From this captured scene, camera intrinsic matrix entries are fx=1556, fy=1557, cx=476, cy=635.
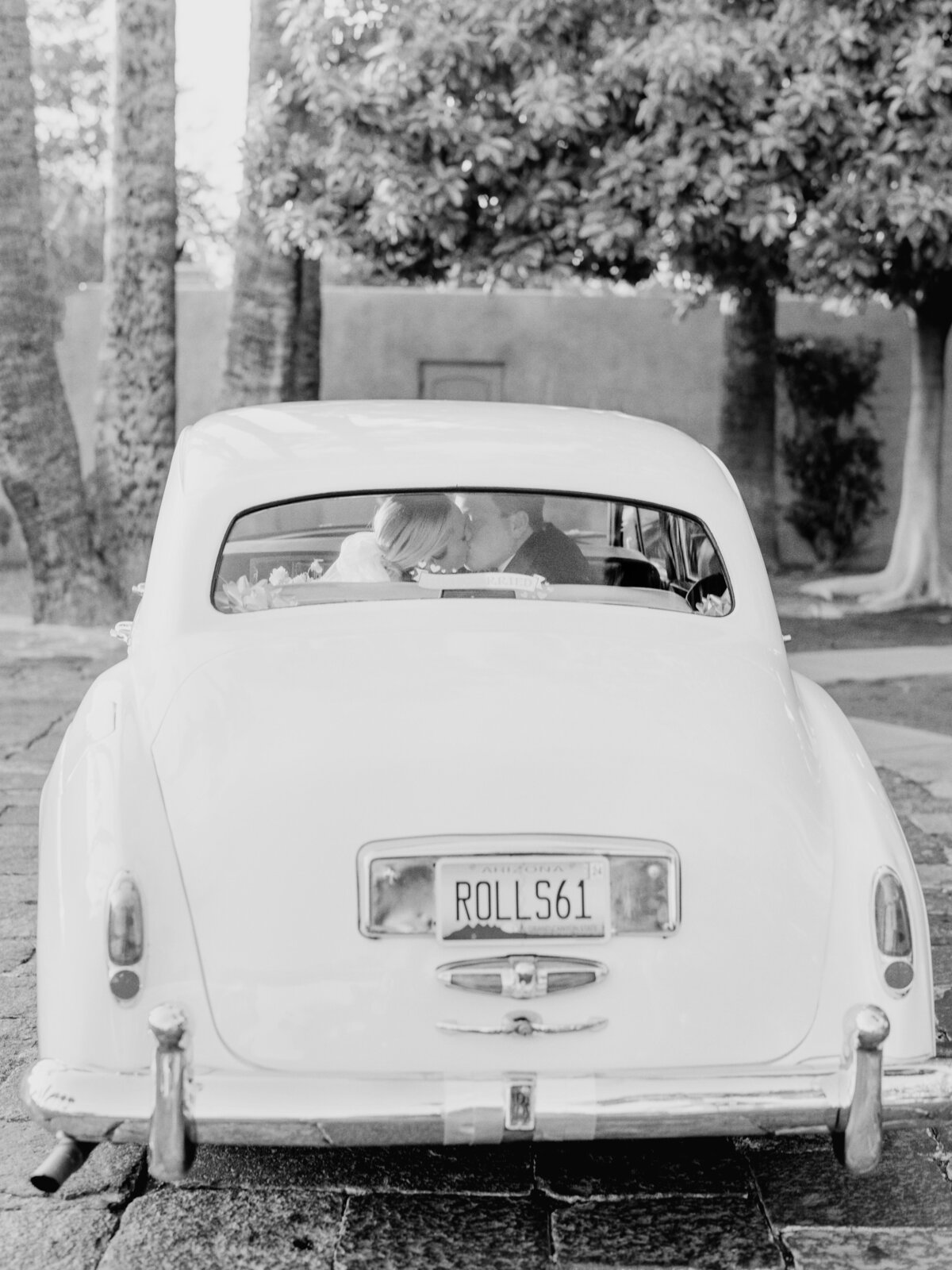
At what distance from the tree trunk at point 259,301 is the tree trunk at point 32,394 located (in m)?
1.32

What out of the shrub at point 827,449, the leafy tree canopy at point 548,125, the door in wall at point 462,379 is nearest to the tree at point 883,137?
the leafy tree canopy at point 548,125

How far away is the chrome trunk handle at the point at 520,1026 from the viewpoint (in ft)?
8.96

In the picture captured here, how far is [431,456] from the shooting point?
368 cm

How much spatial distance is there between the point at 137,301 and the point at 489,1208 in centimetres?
844

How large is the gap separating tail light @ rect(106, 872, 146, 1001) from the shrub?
13.6 metres

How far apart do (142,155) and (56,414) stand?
71.7 inches

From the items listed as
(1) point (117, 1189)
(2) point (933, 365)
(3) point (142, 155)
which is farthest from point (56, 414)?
(1) point (117, 1189)

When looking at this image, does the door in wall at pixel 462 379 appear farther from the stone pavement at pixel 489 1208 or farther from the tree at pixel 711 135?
the stone pavement at pixel 489 1208

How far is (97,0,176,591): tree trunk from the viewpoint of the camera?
33.9 ft

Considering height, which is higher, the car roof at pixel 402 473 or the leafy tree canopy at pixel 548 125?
the leafy tree canopy at pixel 548 125

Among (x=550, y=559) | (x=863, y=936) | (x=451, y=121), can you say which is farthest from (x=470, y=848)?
(x=451, y=121)

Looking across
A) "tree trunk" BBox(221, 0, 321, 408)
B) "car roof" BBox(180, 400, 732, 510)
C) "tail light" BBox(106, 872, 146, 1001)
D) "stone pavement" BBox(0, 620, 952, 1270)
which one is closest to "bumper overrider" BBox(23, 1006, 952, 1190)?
"tail light" BBox(106, 872, 146, 1001)

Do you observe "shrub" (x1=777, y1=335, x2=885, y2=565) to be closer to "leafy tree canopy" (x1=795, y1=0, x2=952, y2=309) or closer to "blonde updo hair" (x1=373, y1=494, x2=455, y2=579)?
"leafy tree canopy" (x1=795, y1=0, x2=952, y2=309)

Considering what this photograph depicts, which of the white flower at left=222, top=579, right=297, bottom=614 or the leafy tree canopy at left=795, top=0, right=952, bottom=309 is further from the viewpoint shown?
the leafy tree canopy at left=795, top=0, right=952, bottom=309
